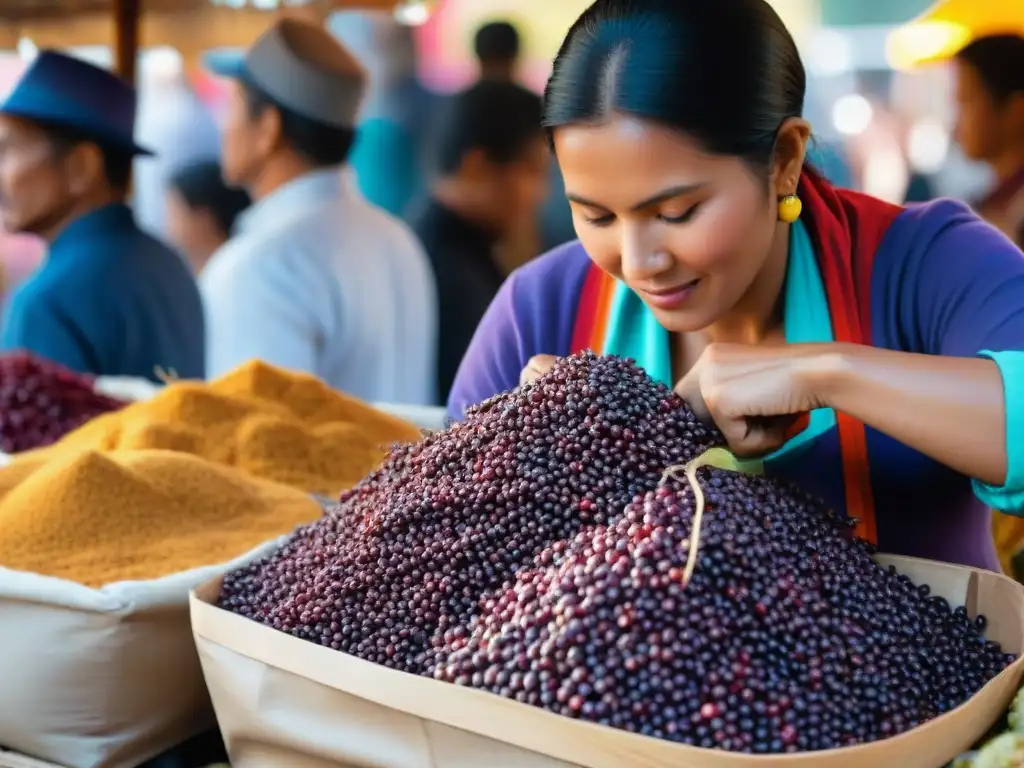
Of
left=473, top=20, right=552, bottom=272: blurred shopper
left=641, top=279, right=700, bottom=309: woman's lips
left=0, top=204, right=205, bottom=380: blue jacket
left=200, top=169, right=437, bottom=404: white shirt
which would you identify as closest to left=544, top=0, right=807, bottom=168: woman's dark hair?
left=641, top=279, right=700, bottom=309: woman's lips

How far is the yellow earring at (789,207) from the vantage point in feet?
3.03

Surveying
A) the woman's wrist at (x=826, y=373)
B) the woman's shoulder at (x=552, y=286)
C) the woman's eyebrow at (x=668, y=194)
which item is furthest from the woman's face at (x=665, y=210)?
the woman's shoulder at (x=552, y=286)

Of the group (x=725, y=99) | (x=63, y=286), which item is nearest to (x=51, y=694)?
(x=725, y=99)

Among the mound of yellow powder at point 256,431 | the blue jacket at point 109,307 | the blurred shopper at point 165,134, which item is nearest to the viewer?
the mound of yellow powder at point 256,431

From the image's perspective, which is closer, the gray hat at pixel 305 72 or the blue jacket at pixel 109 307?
the blue jacket at pixel 109 307

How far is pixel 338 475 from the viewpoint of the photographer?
138cm

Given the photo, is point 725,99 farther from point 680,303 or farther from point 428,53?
point 428,53

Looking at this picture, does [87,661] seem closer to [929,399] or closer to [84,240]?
[929,399]

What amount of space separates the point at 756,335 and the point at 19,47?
3.14m

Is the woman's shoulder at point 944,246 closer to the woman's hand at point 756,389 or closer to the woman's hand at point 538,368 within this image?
the woman's hand at point 756,389

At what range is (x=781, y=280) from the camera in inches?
39.8

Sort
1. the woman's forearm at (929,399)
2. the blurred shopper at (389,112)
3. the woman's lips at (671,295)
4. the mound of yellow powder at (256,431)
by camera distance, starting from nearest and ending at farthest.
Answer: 1. the woman's forearm at (929,399)
2. the woman's lips at (671,295)
3. the mound of yellow powder at (256,431)
4. the blurred shopper at (389,112)

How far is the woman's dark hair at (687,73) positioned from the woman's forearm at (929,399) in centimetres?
19

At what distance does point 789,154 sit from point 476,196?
1865 millimetres
